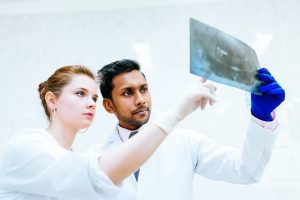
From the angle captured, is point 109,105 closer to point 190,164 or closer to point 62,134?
point 62,134

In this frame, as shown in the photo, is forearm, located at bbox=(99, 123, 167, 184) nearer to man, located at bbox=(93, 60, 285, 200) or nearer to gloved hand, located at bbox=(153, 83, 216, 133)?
gloved hand, located at bbox=(153, 83, 216, 133)

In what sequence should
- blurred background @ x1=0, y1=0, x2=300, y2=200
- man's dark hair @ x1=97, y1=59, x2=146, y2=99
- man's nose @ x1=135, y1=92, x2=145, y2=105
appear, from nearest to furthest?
man's nose @ x1=135, y1=92, x2=145, y2=105
man's dark hair @ x1=97, y1=59, x2=146, y2=99
blurred background @ x1=0, y1=0, x2=300, y2=200

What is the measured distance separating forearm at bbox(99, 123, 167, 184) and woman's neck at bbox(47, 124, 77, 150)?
432 mm

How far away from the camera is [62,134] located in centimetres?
114

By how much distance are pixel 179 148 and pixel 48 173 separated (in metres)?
0.63

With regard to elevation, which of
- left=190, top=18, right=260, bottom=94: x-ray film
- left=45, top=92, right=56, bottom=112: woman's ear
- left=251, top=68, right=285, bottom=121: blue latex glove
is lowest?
left=45, top=92, right=56, bottom=112: woman's ear

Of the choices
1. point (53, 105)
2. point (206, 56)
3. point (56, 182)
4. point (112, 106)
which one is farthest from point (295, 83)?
point (56, 182)

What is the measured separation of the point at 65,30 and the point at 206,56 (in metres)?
1.66

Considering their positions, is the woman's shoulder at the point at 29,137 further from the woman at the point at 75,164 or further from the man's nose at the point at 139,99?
the man's nose at the point at 139,99

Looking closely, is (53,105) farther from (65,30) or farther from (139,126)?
(65,30)

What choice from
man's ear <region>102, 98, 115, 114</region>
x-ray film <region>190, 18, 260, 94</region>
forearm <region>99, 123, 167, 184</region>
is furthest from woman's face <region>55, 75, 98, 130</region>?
x-ray film <region>190, 18, 260, 94</region>

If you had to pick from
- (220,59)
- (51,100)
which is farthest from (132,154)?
(51,100)

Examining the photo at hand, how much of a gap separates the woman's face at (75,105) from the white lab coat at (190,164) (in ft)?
0.78

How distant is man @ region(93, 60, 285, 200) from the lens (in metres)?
0.93
